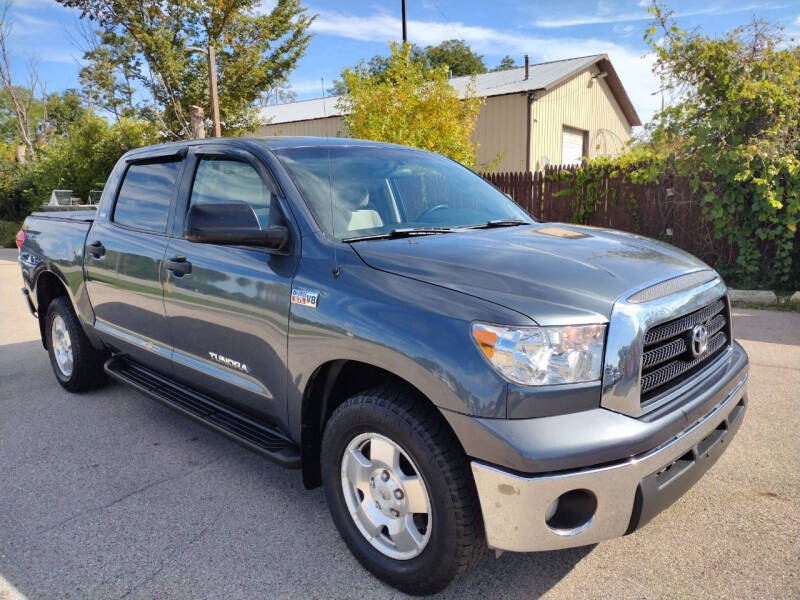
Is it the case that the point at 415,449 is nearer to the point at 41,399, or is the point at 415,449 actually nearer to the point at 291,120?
the point at 41,399

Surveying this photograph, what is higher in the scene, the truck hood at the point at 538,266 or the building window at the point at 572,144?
the building window at the point at 572,144

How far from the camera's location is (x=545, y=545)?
6.70 feet

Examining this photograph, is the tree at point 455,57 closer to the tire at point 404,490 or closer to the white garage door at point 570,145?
the white garage door at point 570,145

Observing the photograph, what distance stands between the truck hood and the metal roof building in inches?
696

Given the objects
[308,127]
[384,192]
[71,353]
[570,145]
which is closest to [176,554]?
[384,192]

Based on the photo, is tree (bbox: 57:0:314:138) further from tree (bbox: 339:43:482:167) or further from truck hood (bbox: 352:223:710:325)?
truck hood (bbox: 352:223:710:325)

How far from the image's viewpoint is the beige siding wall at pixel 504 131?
2267cm

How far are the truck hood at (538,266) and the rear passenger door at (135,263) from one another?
64.9 inches

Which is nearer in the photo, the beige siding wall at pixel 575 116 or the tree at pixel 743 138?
the tree at pixel 743 138

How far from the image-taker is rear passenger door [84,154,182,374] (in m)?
3.66

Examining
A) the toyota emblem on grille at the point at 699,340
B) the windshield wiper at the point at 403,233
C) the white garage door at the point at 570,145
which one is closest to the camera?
the toyota emblem on grille at the point at 699,340

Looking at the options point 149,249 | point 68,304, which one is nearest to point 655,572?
point 149,249

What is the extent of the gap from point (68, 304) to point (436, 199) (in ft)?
10.9

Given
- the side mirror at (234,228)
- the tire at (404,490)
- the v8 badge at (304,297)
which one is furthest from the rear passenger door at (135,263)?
the tire at (404,490)
